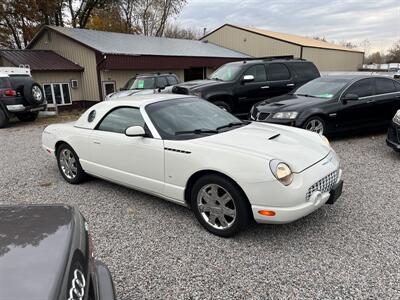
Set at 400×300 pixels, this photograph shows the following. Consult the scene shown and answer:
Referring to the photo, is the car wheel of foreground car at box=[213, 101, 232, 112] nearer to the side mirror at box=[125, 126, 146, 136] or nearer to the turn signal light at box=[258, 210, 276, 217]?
the side mirror at box=[125, 126, 146, 136]

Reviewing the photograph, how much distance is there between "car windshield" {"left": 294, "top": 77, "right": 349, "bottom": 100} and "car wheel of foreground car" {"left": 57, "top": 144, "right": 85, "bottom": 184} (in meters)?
5.53

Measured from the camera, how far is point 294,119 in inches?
270

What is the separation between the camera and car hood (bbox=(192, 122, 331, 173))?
323cm

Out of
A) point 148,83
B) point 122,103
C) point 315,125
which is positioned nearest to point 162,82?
point 148,83

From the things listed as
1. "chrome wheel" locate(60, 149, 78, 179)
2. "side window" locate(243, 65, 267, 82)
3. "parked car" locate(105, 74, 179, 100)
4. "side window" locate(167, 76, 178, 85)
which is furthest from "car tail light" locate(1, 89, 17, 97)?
"side window" locate(243, 65, 267, 82)

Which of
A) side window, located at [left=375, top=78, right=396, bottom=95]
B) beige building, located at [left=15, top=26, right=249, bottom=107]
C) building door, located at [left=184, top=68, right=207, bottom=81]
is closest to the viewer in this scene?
side window, located at [left=375, top=78, right=396, bottom=95]

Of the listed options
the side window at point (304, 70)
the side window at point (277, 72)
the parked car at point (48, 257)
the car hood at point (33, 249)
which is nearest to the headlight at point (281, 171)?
the parked car at point (48, 257)

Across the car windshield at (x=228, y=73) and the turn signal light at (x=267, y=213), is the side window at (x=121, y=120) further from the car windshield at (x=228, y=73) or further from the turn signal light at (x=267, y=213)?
the car windshield at (x=228, y=73)

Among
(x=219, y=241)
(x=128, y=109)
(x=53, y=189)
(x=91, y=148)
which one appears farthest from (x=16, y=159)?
(x=219, y=241)

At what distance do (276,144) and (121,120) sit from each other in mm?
2107

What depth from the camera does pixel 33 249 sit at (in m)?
1.56

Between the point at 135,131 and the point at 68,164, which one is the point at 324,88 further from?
the point at 68,164

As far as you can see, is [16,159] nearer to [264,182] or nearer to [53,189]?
[53,189]

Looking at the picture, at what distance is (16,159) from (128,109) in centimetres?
425
